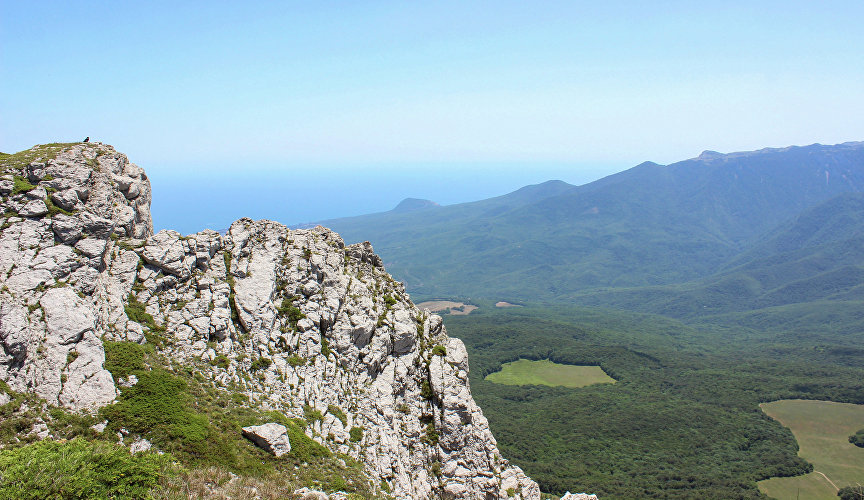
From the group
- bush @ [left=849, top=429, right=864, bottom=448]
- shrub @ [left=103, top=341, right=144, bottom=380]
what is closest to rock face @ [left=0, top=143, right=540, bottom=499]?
shrub @ [left=103, top=341, right=144, bottom=380]

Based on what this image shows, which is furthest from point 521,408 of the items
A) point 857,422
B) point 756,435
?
point 857,422

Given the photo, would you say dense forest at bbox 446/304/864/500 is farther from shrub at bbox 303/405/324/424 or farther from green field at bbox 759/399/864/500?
shrub at bbox 303/405/324/424

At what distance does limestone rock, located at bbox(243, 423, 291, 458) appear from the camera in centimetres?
2083

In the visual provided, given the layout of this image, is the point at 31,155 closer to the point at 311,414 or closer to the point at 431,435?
the point at 311,414

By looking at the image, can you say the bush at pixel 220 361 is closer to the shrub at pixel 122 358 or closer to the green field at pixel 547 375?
the shrub at pixel 122 358

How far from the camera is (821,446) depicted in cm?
10069

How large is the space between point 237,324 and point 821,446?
4989 inches

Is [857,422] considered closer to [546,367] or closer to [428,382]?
[546,367]

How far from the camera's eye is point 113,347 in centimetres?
2072

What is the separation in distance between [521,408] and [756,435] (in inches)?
1976

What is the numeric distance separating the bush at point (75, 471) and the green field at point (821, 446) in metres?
100

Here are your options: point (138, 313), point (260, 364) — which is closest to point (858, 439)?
point (260, 364)

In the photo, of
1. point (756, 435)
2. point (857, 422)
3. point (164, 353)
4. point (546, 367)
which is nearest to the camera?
point (164, 353)

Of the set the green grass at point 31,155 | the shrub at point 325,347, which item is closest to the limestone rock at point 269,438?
the shrub at point 325,347
